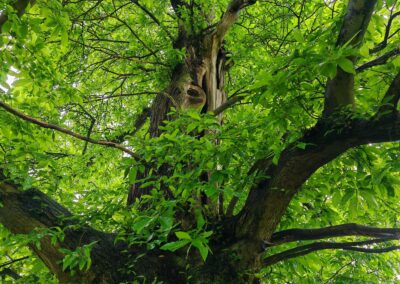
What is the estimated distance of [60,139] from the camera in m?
6.52

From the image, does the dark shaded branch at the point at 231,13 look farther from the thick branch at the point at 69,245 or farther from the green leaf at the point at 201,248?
the green leaf at the point at 201,248

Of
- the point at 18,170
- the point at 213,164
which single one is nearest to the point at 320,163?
the point at 213,164

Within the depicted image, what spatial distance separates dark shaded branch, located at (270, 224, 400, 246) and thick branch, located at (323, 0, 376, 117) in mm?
787

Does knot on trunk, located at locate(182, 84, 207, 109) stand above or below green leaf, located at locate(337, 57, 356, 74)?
above

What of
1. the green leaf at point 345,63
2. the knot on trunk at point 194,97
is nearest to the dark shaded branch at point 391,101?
the green leaf at point 345,63

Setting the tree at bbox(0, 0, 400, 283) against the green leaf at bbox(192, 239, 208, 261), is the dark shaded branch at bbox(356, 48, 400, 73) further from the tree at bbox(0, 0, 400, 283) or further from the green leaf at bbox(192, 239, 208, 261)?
the green leaf at bbox(192, 239, 208, 261)

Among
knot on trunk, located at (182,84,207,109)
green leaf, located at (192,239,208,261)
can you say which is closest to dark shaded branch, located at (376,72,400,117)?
green leaf, located at (192,239,208,261)

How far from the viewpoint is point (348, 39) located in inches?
80.3

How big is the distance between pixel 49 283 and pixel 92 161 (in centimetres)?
295

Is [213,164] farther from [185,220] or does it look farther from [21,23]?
[21,23]

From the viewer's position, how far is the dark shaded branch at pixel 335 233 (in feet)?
7.77

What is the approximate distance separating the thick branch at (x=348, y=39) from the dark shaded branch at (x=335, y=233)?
0.79 meters

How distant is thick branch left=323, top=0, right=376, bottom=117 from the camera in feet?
6.61

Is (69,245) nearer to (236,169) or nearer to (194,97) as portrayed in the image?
(236,169)
